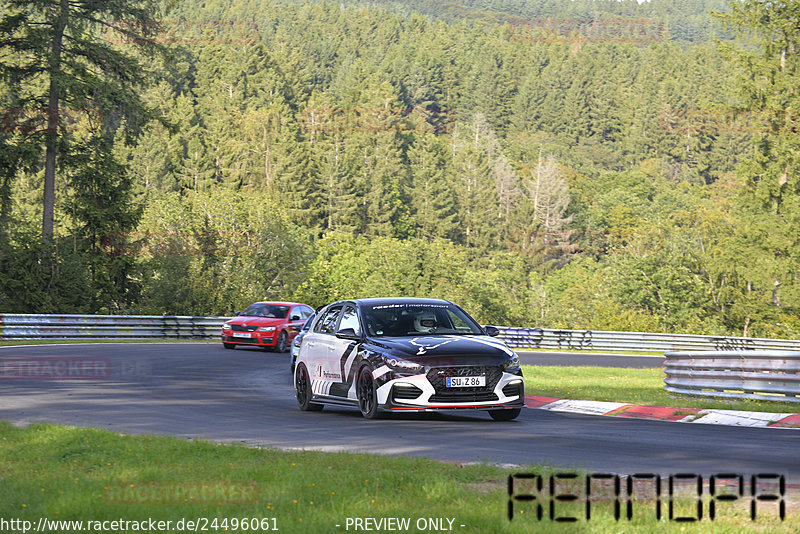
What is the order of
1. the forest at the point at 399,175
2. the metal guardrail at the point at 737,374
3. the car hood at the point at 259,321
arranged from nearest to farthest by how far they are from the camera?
the metal guardrail at the point at 737,374
the car hood at the point at 259,321
the forest at the point at 399,175

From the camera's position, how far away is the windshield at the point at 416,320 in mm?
15620

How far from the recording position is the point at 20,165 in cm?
4509

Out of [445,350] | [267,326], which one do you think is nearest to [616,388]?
[445,350]


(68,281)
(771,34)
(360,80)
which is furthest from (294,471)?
(360,80)

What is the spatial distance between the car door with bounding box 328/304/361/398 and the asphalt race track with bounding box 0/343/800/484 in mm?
419

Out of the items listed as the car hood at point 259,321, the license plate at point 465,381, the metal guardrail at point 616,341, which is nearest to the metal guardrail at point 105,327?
the car hood at point 259,321

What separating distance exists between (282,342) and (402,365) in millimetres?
20445

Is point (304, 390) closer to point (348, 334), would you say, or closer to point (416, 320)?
point (348, 334)

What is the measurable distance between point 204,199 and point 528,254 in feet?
208

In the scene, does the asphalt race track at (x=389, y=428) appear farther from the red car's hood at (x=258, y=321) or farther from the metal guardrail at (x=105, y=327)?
the metal guardrail at (x=105, y=327)

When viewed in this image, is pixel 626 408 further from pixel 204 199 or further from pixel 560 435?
pixel 204 199

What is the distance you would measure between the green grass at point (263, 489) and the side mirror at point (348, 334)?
492 cm

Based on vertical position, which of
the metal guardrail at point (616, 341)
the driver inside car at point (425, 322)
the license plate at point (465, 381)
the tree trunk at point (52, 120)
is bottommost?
the metal guardrail at point (616, 341)

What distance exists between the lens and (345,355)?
51.4 ft
